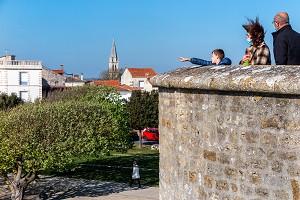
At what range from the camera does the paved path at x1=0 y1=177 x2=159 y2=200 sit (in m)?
22.8

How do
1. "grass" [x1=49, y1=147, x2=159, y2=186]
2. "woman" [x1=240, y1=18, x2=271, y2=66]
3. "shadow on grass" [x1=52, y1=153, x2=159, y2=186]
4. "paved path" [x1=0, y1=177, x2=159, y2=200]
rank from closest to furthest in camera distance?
Result: "woman" [x1=240, y1=18, x2=271, y2=66] → "paved path" [x1=0, y1=177, x2=159, y2=200] → "shadow on grass" [x1=52, y1=153, x2=159, y2=186] → "grass" [x1=49, y1=147, x2=159, y2=186]

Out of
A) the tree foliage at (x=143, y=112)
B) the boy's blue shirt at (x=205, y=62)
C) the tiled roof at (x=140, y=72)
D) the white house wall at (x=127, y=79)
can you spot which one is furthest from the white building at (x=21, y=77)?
the boy's blue shirt at (x=205, y=62)

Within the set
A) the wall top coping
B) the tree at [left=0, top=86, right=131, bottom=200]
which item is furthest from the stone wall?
the tree at [left=0, top=86, right=131, bottom=200]

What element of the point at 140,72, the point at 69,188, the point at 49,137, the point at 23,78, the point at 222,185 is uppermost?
the point at 140,72

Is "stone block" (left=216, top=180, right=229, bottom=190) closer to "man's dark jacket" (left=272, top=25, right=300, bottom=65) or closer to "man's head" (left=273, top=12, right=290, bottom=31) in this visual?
"man's dark jacket" (left=272, top=25, right=300, bottom=65)

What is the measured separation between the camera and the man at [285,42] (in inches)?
213

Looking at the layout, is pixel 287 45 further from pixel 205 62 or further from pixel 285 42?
pixel 205 62

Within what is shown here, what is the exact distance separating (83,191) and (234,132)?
1999cm

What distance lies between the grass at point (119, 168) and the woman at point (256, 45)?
66.7ft

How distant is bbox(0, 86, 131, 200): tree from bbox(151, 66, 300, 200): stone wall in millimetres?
13297

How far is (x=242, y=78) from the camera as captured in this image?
4.98m

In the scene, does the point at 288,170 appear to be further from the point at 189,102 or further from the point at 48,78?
the point at 48,78

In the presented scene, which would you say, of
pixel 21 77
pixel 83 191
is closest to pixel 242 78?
pixel 83 191

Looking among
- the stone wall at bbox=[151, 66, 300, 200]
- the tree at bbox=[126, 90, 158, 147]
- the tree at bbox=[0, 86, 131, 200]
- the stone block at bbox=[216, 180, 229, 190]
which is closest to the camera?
the stone wall at bbox=[151, 66, 300, 200]
